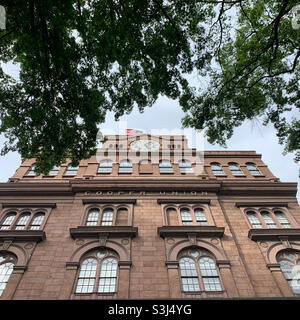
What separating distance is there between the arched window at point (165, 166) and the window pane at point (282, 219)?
8.79 meters

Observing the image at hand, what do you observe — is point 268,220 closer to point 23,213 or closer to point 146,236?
point 146,236

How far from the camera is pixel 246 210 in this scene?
688 inches

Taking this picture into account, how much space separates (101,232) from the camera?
14531mm

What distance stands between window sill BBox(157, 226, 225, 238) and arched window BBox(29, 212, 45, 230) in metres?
7.45

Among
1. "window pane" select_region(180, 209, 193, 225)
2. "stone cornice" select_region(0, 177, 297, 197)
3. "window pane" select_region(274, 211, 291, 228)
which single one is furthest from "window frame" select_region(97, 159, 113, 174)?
"window pane" select_region(274, 211, 291, 228)

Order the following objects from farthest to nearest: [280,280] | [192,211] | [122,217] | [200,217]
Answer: [192,211] → [200,217] → [122,217] → [280,280]

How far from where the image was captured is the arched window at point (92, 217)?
16000 millimetres

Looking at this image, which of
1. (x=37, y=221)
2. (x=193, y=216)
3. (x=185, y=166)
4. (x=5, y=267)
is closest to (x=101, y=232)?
(x=37, y=221)

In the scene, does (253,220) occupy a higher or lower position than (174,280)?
higher

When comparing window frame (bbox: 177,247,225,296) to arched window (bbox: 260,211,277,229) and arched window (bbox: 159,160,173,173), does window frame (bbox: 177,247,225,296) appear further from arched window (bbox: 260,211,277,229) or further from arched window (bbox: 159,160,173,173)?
arched window (bbox: 159,160,173,173)

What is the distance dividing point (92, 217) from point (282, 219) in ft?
40.8

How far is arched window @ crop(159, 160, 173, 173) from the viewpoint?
22484 mm

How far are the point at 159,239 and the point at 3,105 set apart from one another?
1076 cm
